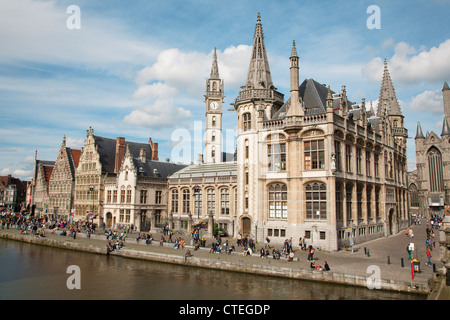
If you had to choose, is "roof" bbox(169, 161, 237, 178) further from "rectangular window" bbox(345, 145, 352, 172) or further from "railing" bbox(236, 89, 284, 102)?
"rectangular window" bbox(345, 145, 352, 172)

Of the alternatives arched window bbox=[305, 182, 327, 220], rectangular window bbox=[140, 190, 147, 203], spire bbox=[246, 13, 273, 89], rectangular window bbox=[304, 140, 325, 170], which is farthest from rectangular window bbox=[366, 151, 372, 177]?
rectangular window bbox=[140, 190, 147, 203]

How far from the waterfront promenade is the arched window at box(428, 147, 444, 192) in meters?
68.5

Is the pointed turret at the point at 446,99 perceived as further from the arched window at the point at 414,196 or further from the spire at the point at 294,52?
the spire at the point at 294,52

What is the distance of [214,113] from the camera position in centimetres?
7662

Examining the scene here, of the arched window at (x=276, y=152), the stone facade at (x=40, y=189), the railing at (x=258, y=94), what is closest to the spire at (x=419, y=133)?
the railing at (x=258, y=94)

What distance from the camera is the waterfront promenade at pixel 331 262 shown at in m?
20.8

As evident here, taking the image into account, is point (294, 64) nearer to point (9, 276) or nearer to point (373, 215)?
point (373, 215)

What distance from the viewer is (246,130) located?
4025cm

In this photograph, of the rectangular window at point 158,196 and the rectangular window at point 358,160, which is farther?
the rectangular window at point 158,196

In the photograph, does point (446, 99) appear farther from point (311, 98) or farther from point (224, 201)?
point (224, 201)

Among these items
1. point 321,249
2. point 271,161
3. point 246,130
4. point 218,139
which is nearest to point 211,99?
point 218,139

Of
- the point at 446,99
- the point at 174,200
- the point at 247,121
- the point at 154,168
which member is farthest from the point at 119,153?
the point at 446,99

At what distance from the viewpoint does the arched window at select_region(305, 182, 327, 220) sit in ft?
108

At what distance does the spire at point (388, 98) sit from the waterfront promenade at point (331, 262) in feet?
114
